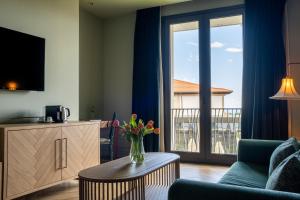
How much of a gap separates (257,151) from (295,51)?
206 cm

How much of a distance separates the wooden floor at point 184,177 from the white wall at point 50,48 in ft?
3.23

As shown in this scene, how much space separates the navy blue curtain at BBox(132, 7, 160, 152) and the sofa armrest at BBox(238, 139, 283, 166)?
7.35 ft

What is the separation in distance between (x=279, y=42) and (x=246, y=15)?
2.27ft

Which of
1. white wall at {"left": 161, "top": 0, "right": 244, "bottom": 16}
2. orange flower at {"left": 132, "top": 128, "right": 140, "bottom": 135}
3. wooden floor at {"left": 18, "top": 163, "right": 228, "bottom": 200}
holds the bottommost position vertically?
wooden floor at {"left": 18, "top": 163, "right": 228, "bottom": 200}

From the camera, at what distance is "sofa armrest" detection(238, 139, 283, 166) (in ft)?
9.00

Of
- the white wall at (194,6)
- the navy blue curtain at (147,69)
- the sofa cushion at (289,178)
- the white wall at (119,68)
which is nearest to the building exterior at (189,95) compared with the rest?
the navy blue curtain at (147,69)

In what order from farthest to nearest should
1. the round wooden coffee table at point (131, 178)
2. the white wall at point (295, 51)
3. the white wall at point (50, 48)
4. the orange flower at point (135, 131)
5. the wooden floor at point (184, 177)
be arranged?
the white wall at point (295, 51) < the white wall at point (50, 48) < the wooden floor at point (184, 177) < the orange flower at point (135, 131) < the round wooden coffee table at point (131, 178)

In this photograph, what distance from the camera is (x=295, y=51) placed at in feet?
13.2

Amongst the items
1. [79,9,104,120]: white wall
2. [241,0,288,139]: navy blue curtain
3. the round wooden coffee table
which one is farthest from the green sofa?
[79,9,104,120]: white wall

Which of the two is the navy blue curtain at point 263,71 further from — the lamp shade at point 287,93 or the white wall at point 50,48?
the white wall at point 50,48

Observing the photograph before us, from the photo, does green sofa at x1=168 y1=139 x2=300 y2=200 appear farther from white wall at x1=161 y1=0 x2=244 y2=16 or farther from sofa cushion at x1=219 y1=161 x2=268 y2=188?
white wall at x1=161 y1=0 x2=244 y2=16

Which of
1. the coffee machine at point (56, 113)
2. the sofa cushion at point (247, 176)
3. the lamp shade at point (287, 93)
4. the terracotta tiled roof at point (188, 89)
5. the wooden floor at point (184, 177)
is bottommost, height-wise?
the wooden floor at point (184, 177)

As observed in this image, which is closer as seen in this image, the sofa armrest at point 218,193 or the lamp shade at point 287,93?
the sofa armrest at point 218,193

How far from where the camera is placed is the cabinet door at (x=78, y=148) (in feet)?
10.9
